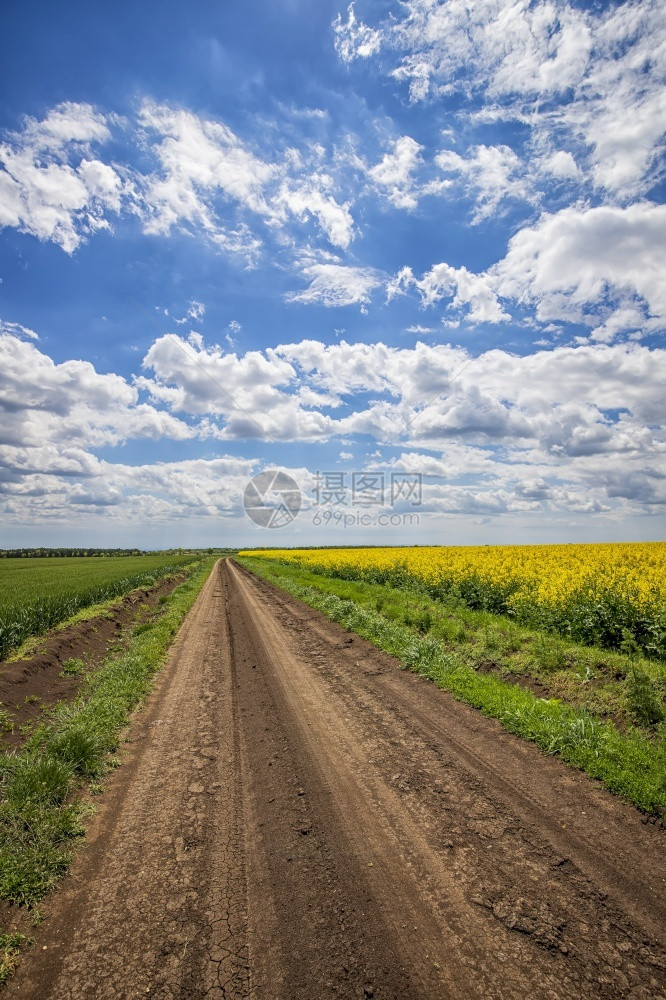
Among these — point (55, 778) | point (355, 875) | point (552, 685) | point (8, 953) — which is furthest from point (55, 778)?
point (552, 685)

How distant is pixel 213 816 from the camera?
4.91m

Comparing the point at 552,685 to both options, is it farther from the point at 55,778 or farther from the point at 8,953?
the point at 8,953

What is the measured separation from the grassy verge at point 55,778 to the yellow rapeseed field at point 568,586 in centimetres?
1023

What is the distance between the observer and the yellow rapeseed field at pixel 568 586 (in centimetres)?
1035

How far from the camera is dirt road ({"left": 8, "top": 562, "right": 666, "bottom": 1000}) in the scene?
3053 mm

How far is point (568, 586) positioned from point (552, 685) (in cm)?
495

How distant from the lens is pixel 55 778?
5.35 m

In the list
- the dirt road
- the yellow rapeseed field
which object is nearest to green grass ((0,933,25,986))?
the dirt road

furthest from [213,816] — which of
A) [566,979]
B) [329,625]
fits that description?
[329,625]

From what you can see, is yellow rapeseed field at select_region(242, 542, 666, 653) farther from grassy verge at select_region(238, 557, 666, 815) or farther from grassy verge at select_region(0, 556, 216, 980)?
grassy verge at select_region(0, 556, 216, 980)

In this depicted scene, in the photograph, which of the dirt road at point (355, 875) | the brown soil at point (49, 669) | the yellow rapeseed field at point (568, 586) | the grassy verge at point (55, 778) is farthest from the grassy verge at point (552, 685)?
the brown soil at point (49, 669)

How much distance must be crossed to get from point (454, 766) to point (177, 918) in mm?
3613

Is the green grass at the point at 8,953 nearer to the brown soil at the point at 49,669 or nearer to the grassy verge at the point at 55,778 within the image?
the grassy verge at the point at 55,778

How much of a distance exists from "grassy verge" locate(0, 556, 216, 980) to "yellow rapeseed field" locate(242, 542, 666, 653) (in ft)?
33.6
